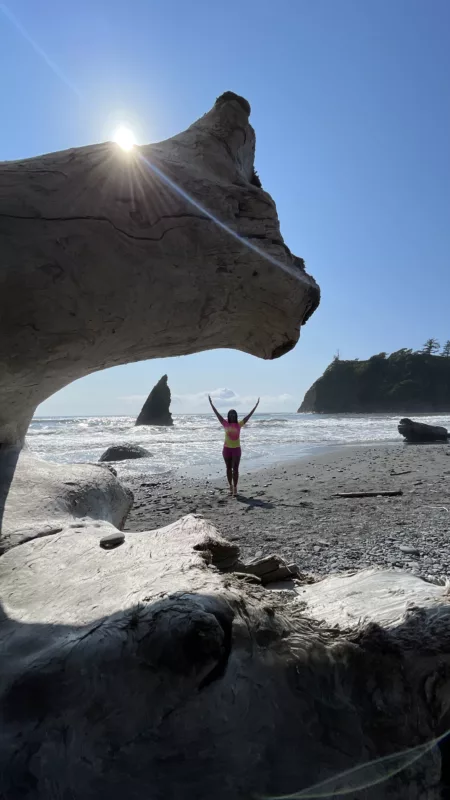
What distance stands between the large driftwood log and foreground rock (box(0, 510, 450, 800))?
1.00 metres

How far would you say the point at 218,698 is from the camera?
3.53 feet

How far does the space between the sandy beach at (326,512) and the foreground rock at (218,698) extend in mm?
2765

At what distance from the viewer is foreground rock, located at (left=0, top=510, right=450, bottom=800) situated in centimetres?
101

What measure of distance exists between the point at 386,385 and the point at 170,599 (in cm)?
6980

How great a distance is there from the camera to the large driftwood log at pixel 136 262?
1.61 metres

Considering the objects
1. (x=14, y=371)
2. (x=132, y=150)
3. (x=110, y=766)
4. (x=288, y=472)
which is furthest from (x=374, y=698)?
(x=288, y=472)

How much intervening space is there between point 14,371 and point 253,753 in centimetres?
150

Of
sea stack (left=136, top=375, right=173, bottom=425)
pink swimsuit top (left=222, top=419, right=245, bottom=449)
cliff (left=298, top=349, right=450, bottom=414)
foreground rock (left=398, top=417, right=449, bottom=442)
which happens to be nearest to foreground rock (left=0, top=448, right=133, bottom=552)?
pink swimsuit top (left=222, top=419, right=245, bottom=449)

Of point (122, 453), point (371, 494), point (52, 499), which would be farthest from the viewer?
Result: point (122, 453)

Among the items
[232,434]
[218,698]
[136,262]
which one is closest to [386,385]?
[232,434]

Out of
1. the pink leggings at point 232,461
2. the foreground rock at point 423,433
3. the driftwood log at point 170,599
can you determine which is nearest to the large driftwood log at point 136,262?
the driftwood log at point 170,599

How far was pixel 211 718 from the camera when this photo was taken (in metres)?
1.05

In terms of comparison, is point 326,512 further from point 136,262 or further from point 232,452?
point 136,262

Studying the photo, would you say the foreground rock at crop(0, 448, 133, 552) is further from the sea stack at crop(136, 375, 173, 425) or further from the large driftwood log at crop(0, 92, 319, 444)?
the sea stack at crop(136, 375, 173, 425)
